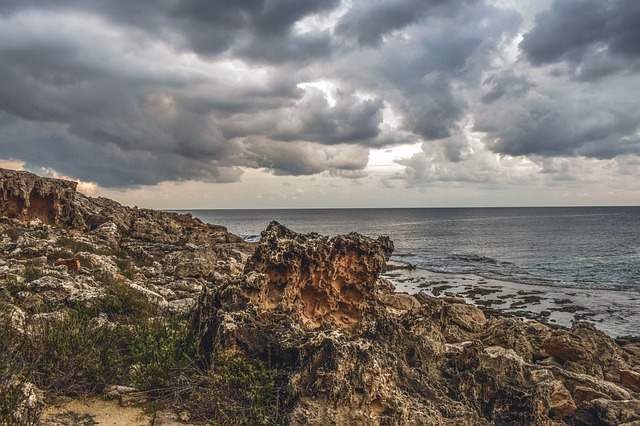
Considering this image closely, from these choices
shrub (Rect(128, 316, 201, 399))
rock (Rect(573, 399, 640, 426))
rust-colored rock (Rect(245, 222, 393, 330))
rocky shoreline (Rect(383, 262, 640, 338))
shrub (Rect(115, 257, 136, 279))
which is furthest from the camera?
rocky shoreline (Rect(383, 262, 640, 338))

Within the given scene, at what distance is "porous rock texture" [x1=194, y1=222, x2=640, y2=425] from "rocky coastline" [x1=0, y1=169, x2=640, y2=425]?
23 millimetres

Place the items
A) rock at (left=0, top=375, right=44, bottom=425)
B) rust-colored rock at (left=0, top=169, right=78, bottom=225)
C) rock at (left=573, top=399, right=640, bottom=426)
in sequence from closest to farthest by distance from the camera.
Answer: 1. rock at (left=0, top=375, right=44, bottom=425)
2. rock at (left=573, top=399, right=640, bottom=426)
3. rust-colored rock at (left=0, top=169, right=78, bottom=225)

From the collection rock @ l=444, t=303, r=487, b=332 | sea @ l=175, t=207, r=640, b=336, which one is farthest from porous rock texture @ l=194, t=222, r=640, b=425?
sea @ l=175, t=207, r=640, b=336

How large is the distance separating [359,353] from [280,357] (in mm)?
1696

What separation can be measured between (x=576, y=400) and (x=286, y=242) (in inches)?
276

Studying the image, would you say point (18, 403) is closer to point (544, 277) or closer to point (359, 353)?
point (359, 353)

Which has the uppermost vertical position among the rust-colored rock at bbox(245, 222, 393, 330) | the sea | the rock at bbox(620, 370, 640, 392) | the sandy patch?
the rust-colored rock at bbox(245, 222, 393, 330)

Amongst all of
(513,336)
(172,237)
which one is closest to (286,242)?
(513,336)

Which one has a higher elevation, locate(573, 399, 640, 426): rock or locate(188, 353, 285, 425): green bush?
locate(188, 353, 285, 425): green bush

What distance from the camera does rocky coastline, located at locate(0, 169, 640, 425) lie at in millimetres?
6059

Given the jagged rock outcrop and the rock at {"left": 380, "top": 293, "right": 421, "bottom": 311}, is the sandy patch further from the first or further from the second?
the jagged rock outcrop

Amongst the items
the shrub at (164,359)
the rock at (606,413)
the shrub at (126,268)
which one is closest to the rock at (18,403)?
the shrub at (164,359)

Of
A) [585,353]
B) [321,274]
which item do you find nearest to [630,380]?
[585,353]

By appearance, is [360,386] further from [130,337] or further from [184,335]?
[130,337]
